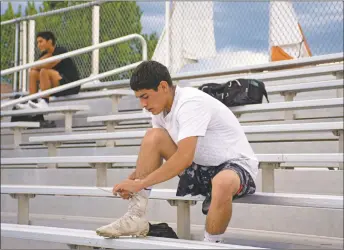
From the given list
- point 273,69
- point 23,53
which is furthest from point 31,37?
point 273,69

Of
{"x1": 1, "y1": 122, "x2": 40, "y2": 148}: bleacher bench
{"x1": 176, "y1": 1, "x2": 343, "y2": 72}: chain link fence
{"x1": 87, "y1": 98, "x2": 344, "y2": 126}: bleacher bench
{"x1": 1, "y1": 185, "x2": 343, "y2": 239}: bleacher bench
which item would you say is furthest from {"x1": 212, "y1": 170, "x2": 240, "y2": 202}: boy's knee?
{"x1": 1, "y1": 122, "x2": 40, "y2": 148}: bleacher bench

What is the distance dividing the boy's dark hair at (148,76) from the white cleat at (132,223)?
38 centimetres

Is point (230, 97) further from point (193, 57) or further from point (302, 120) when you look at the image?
point (193, 57)

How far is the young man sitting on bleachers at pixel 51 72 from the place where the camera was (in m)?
5.43

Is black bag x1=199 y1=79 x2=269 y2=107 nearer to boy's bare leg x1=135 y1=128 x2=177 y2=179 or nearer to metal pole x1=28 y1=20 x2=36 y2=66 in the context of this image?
boy's bare leg x1=135 y1=128 x2=177 y2=179

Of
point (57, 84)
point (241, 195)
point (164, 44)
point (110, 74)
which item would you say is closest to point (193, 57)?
point (164, 44)

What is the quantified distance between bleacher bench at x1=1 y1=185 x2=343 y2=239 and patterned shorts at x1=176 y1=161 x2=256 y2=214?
0.06 m

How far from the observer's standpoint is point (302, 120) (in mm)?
4082

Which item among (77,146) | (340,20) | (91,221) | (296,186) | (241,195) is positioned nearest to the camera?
(241,195)

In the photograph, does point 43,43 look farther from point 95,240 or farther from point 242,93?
point 95,240

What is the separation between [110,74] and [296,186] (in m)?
2.38

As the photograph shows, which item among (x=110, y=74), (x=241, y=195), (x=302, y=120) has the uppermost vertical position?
(x=110, y=74)

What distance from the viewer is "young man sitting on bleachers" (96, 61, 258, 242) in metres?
2.32

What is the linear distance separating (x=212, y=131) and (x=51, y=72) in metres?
3.20
